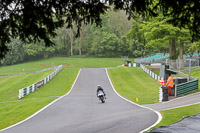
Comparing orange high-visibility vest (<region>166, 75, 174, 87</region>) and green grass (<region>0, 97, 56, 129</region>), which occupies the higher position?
orange high-visibility vest (<region>166, 75, 174, 87</region>)

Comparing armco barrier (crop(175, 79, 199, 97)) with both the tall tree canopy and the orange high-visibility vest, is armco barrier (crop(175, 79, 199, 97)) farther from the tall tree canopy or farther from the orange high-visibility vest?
the tall tree canopy

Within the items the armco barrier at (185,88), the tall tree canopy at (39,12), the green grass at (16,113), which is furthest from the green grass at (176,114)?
the green grass at (16,113)

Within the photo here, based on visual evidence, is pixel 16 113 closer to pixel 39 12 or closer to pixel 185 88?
pixel 39 12

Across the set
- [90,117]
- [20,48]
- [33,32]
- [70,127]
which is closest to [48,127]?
[70,127]

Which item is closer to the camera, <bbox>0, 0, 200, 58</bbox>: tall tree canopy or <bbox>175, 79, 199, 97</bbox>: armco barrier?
<bbox>0, 0, 200, 58</bbox>: tall tree canopy

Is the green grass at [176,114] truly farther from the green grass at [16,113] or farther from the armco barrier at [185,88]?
the green grass at [16,113]

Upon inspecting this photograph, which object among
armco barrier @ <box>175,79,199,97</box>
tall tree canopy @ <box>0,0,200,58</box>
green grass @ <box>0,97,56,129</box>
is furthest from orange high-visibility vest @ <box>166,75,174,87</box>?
tall tree canopy @ <box>0,0,200,58</box>

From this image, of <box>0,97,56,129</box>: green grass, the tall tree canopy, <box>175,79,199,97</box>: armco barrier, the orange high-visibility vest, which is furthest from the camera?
<box>175,79,199,97</box>: armco barrier

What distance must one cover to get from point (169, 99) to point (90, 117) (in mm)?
9122

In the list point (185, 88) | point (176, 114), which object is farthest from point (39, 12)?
point (185, 88)

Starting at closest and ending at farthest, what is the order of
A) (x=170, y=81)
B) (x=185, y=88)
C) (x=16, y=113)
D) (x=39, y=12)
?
(x=39, y=12) → (x=16, y=113) → (x=170, y=81) → (x=185, y=88)

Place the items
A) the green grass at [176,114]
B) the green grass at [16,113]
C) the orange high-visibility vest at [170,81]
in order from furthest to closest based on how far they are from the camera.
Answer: the orange high-visibility vest at [170,81]
the green grass at [16,113]
the green grass at [176,114]

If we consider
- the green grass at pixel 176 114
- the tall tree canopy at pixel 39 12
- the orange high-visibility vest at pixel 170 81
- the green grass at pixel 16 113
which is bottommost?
the green grass at pixel 16 113

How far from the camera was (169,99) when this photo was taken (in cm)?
2123
